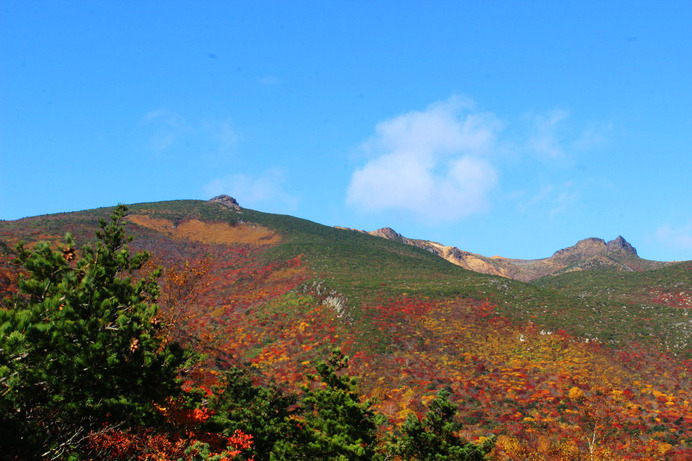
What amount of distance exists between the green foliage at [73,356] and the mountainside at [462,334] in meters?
4.86

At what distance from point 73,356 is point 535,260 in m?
188

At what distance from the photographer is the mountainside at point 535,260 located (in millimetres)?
136125

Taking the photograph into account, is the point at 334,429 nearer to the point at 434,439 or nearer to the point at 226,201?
the point at 434,439

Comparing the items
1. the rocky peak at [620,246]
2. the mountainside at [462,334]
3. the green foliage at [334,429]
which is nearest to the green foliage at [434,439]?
the green foliage at [334,429]

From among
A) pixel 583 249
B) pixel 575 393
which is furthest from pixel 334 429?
pixel 583 249

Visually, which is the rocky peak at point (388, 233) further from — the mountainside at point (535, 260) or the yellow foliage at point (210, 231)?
the yellow foliage at point (210, 231)

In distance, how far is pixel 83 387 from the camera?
1166cm

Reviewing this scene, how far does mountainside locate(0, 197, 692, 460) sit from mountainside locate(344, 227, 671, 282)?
49929 mm

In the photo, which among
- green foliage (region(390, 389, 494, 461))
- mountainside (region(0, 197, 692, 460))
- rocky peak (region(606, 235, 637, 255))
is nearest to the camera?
green foliage (region(390, 389, 494, 461))

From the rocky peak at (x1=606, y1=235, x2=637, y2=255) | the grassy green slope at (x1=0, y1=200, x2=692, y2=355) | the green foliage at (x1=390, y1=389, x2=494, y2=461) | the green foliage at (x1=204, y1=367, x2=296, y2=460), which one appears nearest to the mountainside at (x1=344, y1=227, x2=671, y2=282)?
the rocky peak at (x1=606, y1=235, x2=637, y2=255)

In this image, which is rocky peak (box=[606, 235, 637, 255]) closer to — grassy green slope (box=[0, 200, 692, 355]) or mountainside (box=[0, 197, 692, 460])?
grassy green slope (box=[0, 200, 692, 355])

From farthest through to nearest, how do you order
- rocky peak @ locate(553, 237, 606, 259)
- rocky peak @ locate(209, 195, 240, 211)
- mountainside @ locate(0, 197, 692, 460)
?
rocky peak @ locate(553, 237, 606, 259), rocky peak @ locate(209, 195, 240, 211), mountainside @ locate(0, 197, 692, 460)

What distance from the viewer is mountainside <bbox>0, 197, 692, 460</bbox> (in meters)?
30.4

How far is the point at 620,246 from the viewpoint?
481 ft
